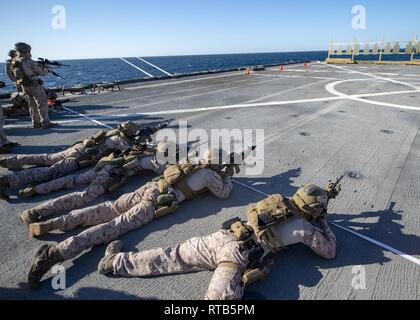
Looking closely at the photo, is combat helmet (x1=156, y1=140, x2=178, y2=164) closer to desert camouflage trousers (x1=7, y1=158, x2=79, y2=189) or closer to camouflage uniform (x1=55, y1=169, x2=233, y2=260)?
camouflage uniform (x1=55, y1=169, x2=233, y2=260)

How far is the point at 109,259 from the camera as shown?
12.0ft

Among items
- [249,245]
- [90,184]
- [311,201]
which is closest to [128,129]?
[90,184]

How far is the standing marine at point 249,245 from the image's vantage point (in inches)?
138

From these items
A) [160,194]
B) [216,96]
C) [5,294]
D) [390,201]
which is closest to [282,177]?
[390,201]

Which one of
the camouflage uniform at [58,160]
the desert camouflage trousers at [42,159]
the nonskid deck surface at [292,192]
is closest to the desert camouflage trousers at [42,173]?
the camouflage uniform at [58,160]

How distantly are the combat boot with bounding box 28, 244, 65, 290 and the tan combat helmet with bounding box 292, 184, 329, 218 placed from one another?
3.22 metres

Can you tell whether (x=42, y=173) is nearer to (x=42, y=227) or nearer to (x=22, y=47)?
(x=42, y=227)

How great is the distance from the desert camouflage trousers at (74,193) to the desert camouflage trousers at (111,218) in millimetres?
533

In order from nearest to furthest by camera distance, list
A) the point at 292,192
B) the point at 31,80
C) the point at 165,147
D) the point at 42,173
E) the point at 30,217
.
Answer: the point at 30,217 → the point at 292,192 → the point at 165,147 → the point at 42,173 → the point at 31,80

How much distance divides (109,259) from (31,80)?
8393mm

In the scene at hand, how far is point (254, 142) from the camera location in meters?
8.20

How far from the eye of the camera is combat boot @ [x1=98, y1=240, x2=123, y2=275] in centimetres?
357

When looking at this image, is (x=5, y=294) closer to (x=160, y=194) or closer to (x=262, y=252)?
(x=160, y=194)

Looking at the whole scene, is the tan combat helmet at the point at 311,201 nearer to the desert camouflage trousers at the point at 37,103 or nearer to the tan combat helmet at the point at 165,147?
the tan combat helmet at the point at 165,147
